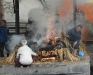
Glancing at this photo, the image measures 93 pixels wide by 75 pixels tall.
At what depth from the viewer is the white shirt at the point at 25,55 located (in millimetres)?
8383

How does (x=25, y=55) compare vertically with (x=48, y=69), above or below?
above

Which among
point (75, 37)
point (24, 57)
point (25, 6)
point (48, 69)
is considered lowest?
point (48, 69)

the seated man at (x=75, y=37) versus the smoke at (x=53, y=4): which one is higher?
the smoke at (x=53, y=4)

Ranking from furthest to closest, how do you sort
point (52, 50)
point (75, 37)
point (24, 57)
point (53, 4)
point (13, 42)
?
Result: point (53, 4)
point (13, 42)
point (75, 37)
point (52, 50)
point (24, 57)

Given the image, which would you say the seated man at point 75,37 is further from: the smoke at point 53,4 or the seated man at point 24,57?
A: the smoke at point 53,4

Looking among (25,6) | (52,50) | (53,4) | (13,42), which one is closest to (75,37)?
(52,50)

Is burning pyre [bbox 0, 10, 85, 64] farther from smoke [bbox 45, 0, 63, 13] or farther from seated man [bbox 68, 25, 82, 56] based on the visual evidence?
smoke [bbox 45, 0, 63, 13]

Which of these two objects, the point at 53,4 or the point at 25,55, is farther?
the point at 53,4

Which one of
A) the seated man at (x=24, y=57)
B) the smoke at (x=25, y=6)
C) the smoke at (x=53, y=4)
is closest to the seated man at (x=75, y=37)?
the seated man at (x=24, y=57)

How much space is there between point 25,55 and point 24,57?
73mm

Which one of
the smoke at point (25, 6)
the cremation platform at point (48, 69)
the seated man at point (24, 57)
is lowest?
the cremation platform at point (48, 69)

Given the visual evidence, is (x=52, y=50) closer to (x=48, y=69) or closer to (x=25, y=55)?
(x=48, y=69)

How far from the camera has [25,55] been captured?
847cm

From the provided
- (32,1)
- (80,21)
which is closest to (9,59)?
(80,21)
